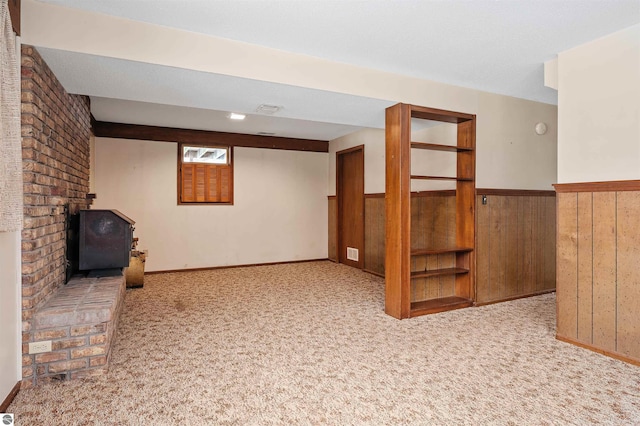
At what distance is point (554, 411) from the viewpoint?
1965 millimetres

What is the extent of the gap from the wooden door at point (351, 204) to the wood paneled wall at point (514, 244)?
2.35 m

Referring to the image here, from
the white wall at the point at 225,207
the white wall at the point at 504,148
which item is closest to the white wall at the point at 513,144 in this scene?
the white wall at the point at 504,148

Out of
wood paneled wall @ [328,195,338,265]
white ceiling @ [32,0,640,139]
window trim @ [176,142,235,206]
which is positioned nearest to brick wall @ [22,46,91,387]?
white ceiling @ [32,0,640,139]

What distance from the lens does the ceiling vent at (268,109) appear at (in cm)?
365

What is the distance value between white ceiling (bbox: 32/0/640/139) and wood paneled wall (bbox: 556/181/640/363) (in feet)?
3.93

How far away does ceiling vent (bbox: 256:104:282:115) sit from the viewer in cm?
365

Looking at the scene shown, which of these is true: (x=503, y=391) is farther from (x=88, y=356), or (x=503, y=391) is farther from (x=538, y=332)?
(x=88, y=356)

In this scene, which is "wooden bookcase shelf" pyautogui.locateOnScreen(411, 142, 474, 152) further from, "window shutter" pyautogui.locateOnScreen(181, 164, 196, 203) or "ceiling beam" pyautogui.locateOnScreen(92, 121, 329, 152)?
"window shutter" pyautogui.locateOnScreen(181, 164, 196, 203)

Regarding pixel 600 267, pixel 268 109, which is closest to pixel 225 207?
pixel 268 109

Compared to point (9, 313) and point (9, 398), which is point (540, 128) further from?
point (9, 398)

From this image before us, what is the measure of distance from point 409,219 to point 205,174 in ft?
12.6

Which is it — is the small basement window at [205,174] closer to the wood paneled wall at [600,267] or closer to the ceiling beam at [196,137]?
the ceiling beam at [196,137]

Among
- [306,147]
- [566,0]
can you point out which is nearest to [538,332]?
[566,0]

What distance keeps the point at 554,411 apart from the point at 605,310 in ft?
3.98
